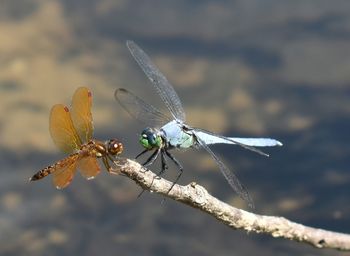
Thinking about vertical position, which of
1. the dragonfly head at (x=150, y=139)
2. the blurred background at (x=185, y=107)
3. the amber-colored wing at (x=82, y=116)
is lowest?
the amber-colored wing at (x=82, y=116)

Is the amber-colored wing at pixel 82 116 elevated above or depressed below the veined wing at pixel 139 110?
below

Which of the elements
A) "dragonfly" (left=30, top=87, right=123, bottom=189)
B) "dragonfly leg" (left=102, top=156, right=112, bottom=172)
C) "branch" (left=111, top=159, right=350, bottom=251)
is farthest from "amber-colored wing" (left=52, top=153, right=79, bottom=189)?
"branch" (left=111, top=159, right=350, bottom=251)

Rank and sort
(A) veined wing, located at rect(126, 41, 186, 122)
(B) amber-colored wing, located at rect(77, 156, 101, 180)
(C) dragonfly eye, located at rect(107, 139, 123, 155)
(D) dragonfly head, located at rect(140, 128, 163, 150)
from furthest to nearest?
(A) veined wing, located at rect(126, 41, 186, 122) → (D) dragonfly head, located at rect(140, 128, 163, 150) → (B) amber-colored wing, located at rect(77, 156, 101, 180) → (C) dragonfly eye, located at rect(107, 139, 123, 155)

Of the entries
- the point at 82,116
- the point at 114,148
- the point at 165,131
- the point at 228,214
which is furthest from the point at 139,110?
the point at 228,214

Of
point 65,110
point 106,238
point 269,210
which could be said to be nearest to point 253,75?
point 269,210

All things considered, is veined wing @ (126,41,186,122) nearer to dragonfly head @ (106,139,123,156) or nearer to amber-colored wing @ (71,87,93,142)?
amber-colored wing @ (71,87,93,142)

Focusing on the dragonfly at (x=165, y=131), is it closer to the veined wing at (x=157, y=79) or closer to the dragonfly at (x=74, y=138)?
the veined wing at (x=157, y=79)

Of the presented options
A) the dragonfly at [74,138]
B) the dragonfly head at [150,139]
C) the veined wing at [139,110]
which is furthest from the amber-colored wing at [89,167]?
the veined wing at [139,110]
